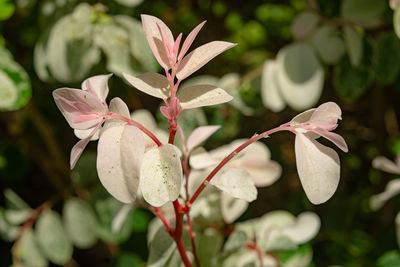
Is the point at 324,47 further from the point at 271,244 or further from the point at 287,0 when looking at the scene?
the point at 287,0

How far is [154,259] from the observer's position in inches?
22.8

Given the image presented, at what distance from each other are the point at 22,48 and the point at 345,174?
991 mm

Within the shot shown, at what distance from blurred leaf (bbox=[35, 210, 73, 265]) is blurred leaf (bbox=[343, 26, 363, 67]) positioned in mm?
647

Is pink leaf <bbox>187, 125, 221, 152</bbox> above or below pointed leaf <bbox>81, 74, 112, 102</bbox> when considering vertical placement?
below

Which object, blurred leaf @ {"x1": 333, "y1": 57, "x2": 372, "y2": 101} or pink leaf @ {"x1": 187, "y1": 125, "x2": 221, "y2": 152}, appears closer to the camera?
pink leaf @ {"x1": 187, "y1": 125, "x2": 221, "y2": 152}

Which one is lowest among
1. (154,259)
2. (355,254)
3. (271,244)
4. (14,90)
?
(355,254)

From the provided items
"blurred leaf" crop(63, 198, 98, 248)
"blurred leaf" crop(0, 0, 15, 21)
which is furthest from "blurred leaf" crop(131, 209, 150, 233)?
"blurred leaf" crop(0, 0, 15, 21)

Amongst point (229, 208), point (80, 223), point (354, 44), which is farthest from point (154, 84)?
point (80, 223)

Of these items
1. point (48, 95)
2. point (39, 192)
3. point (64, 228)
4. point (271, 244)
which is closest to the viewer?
point (271, 244)

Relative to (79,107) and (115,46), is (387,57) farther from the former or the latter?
(79,107)

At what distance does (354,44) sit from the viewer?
2.64ft

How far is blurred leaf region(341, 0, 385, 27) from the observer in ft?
2.68

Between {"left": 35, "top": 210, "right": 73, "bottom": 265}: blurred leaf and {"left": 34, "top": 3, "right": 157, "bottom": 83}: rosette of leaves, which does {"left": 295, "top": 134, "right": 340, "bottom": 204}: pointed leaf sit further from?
{"left": 35, "top": 210, "right": 73, "bottom": 265}: blurred leaf

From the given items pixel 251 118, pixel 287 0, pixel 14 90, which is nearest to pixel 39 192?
pixel 251 118
